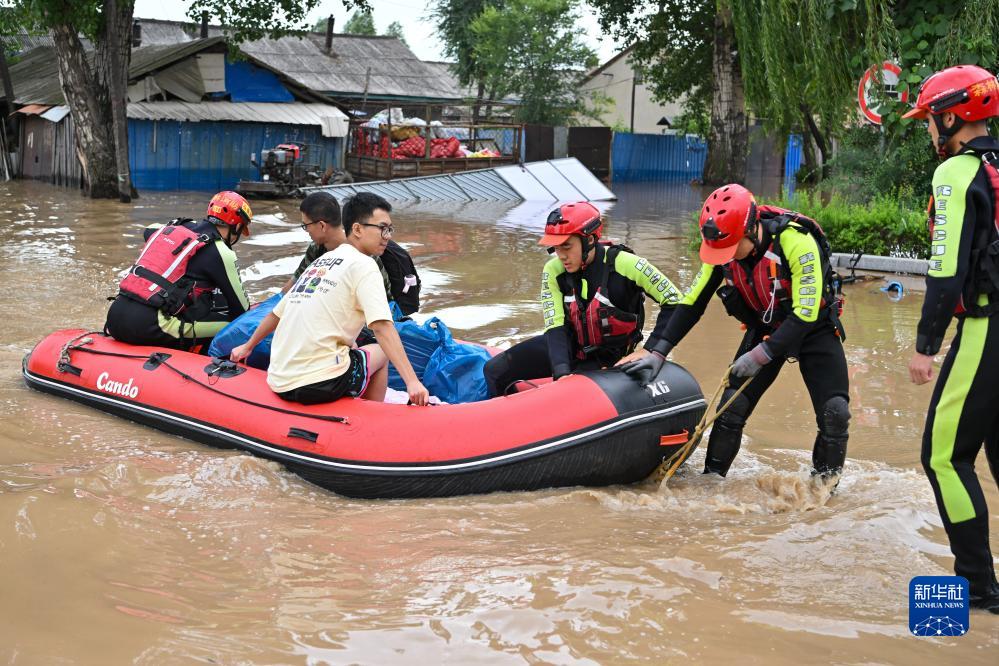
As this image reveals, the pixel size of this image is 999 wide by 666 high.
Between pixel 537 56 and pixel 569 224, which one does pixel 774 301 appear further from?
→ pixel 537 56

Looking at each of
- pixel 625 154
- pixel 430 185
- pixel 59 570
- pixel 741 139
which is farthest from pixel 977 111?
pixel 625 154

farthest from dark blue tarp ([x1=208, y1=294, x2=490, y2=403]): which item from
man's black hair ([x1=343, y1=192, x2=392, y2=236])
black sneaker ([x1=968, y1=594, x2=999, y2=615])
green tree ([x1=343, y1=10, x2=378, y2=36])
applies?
green tree ([x1=343, y1=10, x2=378, y2=36])

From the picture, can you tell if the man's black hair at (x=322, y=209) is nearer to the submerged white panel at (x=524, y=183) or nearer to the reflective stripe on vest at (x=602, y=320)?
the reflective stripe on vest at (x=602, y=320)

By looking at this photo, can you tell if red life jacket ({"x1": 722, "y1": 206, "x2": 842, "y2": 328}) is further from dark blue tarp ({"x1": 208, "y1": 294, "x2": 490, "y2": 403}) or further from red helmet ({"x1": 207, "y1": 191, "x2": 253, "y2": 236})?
red helmet ({"x1": 207, "y1": 191, "x2": 253, "y2": 236})

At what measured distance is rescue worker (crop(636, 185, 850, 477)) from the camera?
14.4 feet

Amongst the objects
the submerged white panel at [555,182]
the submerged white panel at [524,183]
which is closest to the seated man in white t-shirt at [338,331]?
the submerged white panel at [524,183]

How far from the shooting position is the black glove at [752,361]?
449 centimetres

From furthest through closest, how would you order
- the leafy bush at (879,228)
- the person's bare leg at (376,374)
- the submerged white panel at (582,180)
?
the submerged white panel at (582,180) → the leafy bush at (879,228) → the person's bare leg at (376,374)

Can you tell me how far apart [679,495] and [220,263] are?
2.98 metres

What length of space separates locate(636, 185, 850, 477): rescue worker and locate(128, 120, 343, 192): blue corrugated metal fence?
19.7 metres

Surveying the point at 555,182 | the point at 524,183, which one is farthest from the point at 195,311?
the point at 555,182

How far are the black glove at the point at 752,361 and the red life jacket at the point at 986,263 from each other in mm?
1153

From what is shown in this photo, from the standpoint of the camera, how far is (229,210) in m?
5.97

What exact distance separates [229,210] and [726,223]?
303 cm
